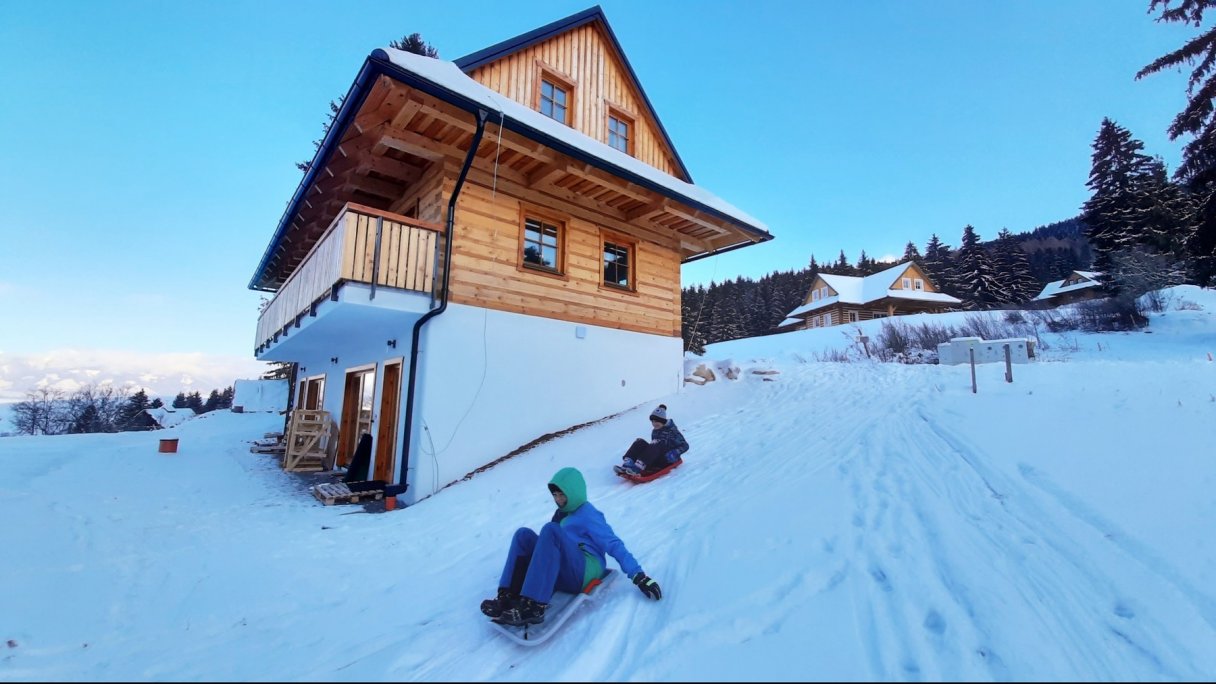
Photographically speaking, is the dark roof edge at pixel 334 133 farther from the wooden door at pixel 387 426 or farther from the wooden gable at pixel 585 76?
the wooden door at pixel 387 426

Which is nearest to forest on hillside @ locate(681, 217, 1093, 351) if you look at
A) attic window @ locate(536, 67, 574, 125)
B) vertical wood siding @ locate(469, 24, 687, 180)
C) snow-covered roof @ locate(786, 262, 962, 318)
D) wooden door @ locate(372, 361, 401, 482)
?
snow-covered roof @ locate(786, 262, 962, 318)

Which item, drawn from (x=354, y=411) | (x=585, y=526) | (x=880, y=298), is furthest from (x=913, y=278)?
(x=585, y=526)

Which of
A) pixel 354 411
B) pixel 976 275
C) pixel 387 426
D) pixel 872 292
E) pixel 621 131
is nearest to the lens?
pixel 387 426

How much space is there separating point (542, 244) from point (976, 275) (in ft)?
143

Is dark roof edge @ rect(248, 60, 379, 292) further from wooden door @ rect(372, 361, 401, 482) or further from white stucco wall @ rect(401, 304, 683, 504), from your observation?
wooden door @ rect(372, 361, 401, 482)

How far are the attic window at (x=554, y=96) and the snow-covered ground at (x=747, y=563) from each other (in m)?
7.77

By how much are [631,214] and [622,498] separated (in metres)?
7.11

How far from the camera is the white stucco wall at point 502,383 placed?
8.02m

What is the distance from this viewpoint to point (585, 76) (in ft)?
39.0

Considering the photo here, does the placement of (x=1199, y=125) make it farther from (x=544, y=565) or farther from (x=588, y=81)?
(x=544, y=565)

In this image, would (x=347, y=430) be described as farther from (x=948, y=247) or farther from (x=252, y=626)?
(x=948, y=247)

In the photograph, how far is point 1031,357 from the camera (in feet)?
49.0

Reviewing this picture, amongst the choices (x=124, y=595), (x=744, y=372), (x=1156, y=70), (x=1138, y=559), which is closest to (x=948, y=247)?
(x=1156, y=70)

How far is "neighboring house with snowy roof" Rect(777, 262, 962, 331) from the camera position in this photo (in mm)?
39000
